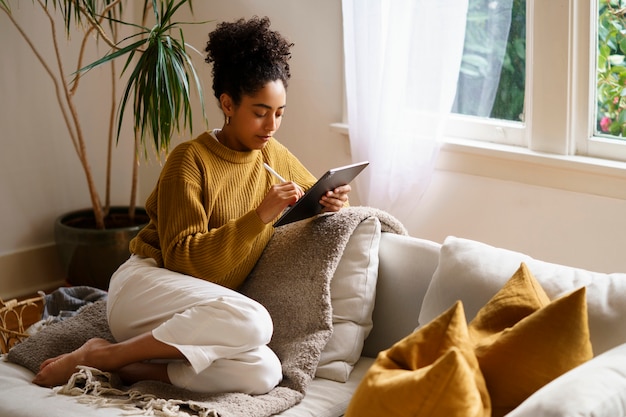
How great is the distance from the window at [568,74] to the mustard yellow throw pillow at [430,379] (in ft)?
4.73

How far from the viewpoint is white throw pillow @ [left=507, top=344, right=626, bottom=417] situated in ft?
4.28

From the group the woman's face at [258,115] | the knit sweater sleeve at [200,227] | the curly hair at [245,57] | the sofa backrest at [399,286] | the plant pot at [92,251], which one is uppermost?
the curly hair at [245,57]

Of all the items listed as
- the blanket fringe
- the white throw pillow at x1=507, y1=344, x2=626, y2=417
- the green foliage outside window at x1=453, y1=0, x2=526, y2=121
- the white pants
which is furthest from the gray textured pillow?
the green foliage outside window at x1=453, y1=0, x2=526, y2=121

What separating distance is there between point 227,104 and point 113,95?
1.47m

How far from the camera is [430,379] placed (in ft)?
4.43

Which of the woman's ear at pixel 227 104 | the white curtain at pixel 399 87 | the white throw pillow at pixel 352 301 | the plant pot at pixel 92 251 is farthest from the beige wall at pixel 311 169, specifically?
the woman's ear at pixel 227 104

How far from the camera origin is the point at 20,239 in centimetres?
387

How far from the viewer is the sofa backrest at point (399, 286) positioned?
2.21 meters

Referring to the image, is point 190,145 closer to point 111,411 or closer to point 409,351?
point 111,411

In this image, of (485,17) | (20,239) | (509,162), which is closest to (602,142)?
(509,162)

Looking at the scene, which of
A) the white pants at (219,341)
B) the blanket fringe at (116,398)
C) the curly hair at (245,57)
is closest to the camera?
the blanket fringe at (116,398)

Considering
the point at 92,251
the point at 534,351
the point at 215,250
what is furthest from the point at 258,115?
the point at 92,251

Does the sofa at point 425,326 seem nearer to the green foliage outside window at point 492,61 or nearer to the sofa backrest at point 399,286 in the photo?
the sofa backrest at point 399,286

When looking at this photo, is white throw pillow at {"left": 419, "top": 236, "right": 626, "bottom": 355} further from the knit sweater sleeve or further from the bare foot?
the bare foot
